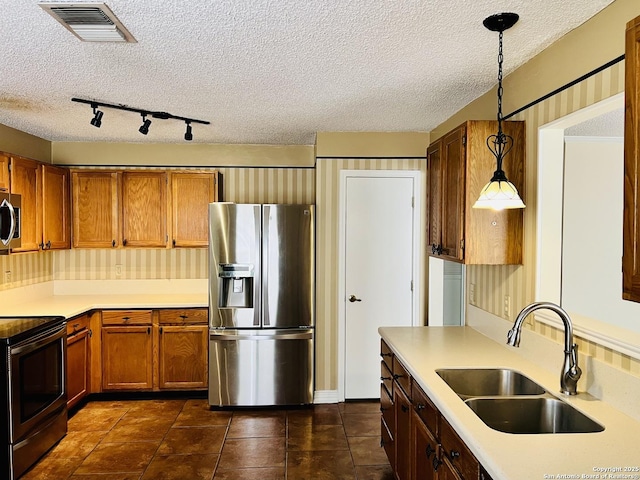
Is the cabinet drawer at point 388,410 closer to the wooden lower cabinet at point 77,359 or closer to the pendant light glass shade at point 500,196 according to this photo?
the pendant light glass shade at point 500,196

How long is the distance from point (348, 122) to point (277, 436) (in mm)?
2526

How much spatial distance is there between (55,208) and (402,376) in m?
3.56

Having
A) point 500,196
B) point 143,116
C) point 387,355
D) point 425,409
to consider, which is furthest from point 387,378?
point 143,116

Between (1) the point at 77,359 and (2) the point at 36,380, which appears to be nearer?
(2) the point at 36,380

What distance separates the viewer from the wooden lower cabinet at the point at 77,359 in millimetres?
4151

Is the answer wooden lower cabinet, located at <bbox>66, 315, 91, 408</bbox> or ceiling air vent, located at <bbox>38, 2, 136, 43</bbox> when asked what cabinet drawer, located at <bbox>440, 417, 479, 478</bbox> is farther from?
wooden lower cabinet, located at <bbox>66, 315, 91, 408</bbox>

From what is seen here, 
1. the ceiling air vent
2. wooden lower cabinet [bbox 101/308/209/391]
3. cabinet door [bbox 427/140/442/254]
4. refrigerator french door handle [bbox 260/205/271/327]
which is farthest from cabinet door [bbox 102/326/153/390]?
the ceiling air vent

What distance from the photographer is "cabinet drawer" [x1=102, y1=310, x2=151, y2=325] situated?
459 cm

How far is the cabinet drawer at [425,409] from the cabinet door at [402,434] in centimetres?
15

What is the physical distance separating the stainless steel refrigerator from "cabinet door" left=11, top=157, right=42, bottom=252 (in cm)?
146

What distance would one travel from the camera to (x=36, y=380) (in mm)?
3338

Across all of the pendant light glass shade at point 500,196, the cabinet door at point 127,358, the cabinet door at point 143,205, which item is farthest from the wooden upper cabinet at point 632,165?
the cabinet door at point 143,205

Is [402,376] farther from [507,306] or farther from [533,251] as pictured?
[533,251]

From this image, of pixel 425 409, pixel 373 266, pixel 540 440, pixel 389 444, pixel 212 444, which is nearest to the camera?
pixel 540 440
